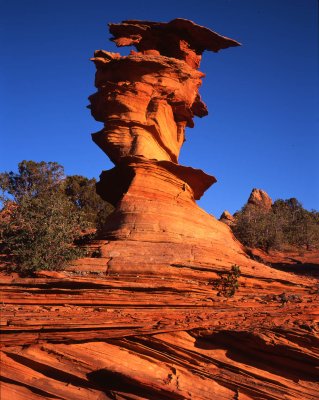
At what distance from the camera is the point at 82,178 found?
34500mm

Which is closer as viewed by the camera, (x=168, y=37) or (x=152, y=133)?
(x=152, y=133)

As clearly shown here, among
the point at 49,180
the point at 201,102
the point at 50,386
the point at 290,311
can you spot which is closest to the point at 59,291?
the point at 50,386

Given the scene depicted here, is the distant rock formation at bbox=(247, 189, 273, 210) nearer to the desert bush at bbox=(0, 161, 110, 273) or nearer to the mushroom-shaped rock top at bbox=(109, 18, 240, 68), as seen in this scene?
the mushroom-shaped rock top at bbox=(109, 18, 240, 68)

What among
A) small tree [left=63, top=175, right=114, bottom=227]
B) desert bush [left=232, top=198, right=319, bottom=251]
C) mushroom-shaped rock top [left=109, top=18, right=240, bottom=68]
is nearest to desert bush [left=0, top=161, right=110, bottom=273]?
mushroom-shaped rock top [left=109, top=18, right=240, bottom=68]

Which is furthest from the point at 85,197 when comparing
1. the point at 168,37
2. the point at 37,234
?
the point at 37,234

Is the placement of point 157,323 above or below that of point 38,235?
below

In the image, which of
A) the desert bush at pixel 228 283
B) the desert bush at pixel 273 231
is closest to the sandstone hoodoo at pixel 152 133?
the desert bush at pixel 228 283

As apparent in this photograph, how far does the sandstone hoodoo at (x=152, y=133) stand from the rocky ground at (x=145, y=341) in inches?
76.6

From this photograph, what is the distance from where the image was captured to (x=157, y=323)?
8.23 metres

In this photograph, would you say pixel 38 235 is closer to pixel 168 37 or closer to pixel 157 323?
pixel 157 323

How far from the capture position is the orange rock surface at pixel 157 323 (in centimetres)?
744

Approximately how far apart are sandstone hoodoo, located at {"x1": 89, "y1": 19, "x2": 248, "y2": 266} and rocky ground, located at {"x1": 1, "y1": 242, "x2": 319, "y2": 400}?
1945mm

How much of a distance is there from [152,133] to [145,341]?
903 centimetres

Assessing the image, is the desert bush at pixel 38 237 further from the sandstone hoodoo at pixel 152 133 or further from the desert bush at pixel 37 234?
the sandstone hoodoo at pixel 152 133
